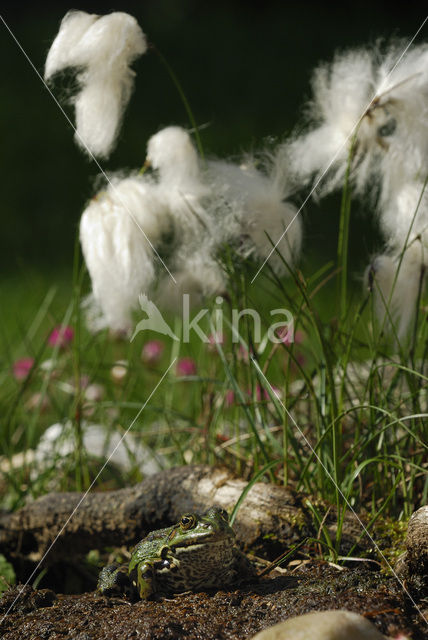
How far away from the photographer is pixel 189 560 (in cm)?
110

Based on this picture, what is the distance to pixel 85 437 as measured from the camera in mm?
2023

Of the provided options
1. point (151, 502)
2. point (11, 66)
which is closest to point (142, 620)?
point (151, 502)

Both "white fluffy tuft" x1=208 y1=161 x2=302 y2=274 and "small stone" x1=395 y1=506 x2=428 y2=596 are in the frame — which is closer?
"small stone" x1=395 y1=506 x2=428 y2=596

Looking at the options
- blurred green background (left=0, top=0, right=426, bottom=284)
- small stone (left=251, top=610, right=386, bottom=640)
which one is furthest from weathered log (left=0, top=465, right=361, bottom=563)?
blurred green background (left=0, top=0, right=426, bottom=284)

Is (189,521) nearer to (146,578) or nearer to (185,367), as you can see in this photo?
(146,578)

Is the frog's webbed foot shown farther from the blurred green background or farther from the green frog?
the blurred green background

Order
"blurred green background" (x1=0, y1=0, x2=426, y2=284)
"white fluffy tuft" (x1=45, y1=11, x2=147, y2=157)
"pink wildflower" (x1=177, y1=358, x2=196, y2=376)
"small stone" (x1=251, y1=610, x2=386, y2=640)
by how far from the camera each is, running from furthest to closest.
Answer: "blurred green background" (x1=0, y1=0, x2=426, y2=284)
"pink wildflower" (x1=177, y1=358, x2=196, y2=376)
"white fluffy tuft" (x1=45, y1=11, x2=147, y2=157)
"small stone" (x1=251, y1=610, x2=386, y2=640)

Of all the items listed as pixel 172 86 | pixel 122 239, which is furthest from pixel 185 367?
pixel 172 86

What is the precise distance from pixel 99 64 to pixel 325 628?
95 cm

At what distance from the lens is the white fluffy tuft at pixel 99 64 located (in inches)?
48.8

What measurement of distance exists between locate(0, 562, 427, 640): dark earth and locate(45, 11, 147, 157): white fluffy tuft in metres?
0.76

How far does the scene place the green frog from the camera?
3.56 ft

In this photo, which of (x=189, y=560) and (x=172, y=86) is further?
(x=172, y=86)

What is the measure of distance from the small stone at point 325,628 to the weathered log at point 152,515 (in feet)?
1.06
